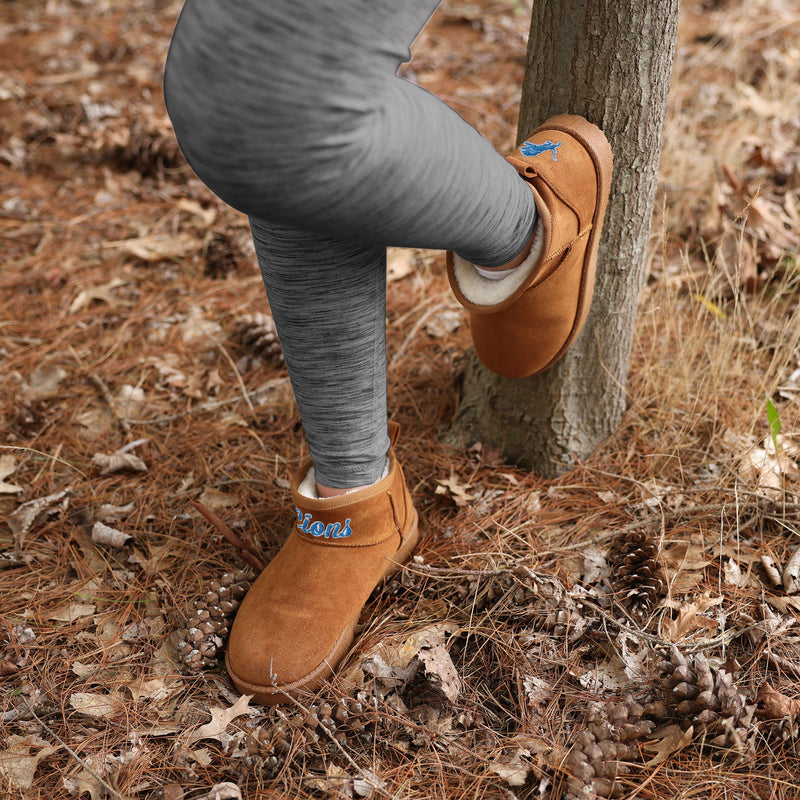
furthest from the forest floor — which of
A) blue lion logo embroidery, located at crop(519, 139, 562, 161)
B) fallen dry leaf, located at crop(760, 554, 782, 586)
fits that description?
blue lion logo embroidery, located at crop(519, 139, 562, 161)

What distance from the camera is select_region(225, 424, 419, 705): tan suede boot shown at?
1.18m

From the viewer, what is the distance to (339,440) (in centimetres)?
117

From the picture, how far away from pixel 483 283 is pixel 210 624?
0.81 meters

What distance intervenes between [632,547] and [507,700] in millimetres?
385

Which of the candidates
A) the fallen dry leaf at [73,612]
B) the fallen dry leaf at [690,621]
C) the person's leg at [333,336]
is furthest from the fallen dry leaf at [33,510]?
the fallen dry leaf at [690,621]

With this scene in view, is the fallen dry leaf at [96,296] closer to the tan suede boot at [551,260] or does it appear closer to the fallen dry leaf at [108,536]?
the fallen dry leaf at [108,536]

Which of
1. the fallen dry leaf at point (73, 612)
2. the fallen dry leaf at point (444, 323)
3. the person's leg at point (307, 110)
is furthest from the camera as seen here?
the fallen dry leaf at point (444, 323)

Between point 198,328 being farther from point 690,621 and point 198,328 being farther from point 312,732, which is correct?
point 690,621

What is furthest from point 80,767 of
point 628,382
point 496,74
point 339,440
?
point 496,74

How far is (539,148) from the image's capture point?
1108mm

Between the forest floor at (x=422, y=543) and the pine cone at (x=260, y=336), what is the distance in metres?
0.01

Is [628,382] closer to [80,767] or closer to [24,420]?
[80,767]

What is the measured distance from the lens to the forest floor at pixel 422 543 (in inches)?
41.9

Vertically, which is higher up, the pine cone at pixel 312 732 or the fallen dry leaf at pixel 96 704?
the pine cone at pixel 312 732
